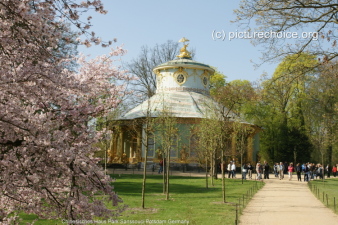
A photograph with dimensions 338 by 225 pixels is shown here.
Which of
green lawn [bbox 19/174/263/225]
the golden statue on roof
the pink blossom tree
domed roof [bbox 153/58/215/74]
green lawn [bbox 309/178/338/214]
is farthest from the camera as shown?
the golden statue on roof

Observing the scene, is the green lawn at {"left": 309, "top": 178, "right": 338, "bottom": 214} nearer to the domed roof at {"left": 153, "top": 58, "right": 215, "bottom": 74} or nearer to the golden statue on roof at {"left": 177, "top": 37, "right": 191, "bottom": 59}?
the domed roof at {"left": 153, "top": 58, "right": 215, "bottom": 74}

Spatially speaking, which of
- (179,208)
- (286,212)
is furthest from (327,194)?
(179,208)

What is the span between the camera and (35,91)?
5293 millimetres

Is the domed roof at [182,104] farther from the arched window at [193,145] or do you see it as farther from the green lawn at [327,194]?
the green lawn at [327,194]

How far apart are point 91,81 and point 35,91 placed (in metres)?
2.51

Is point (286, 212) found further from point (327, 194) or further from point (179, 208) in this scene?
point (327, 194)

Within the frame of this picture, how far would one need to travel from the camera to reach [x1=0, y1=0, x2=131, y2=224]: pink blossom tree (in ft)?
16.5

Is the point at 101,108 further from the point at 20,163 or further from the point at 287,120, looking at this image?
the point at 287,120

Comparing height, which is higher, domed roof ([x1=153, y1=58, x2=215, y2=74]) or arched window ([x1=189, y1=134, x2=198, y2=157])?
domed roof ([x1=153, y1=58, x2=215, y2=74])

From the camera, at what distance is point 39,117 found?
5.36 meters

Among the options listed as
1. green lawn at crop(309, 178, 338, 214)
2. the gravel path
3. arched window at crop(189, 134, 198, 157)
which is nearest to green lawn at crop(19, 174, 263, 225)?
the gravel path

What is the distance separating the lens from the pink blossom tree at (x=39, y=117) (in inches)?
198

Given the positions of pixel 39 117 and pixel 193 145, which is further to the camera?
pixel 193 145

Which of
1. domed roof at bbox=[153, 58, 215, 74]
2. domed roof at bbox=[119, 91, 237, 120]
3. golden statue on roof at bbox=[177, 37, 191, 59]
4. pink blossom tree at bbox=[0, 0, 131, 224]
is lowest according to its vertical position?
pink blossom tree at bbox=[0, 0, 131, 224]
